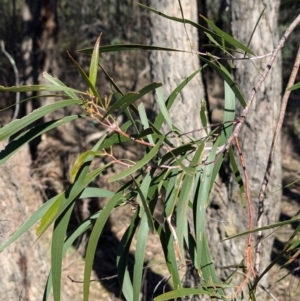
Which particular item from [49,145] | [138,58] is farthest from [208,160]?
[138,58]

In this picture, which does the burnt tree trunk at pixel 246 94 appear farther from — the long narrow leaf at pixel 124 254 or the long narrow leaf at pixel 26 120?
the long narrow leaf at pixel 26 120

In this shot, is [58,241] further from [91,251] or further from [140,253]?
[140,253]

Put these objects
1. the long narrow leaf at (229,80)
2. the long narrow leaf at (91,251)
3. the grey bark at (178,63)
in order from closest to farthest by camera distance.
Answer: the long narrow leaf at (91,251), the long narrow leaf at (229,80), the grey bark at (178,63)

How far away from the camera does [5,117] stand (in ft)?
28.2

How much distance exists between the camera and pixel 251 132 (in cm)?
422

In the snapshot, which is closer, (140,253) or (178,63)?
(140,253)

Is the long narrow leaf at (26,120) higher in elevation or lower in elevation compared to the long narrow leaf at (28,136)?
higher

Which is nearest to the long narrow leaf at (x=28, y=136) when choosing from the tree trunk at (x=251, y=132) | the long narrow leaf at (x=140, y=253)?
the long narrow leaf at (x=140, y=253)

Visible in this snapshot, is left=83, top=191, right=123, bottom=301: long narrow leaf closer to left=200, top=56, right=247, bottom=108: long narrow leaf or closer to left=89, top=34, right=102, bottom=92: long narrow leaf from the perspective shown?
left=89, top=34, right=102, bottom=92: long narrow leaf

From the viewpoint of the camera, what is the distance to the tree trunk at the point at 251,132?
4051mm

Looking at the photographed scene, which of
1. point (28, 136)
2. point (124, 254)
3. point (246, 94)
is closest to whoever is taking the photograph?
point (28, 136)

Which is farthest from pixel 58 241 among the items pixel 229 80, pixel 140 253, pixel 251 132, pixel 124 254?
pixel 251 132

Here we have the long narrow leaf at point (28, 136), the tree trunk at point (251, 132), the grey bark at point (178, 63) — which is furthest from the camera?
the grey bark at point (178, 63)

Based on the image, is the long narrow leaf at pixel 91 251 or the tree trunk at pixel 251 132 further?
the tree trunk at pixel 251 132
